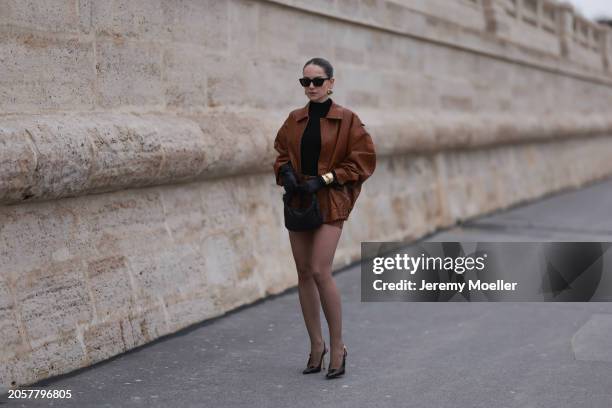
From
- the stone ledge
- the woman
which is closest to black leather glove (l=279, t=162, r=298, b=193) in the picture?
the woman

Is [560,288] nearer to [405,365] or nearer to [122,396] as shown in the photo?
[405,365]

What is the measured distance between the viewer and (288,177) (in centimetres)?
530

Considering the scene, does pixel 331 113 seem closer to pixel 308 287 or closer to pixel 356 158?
pixel 356 158

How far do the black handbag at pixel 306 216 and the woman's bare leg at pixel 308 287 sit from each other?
10 centimetres

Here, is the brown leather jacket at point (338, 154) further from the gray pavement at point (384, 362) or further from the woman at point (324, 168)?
the gray pavement at point (384, 362)

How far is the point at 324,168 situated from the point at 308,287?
2.15 ft

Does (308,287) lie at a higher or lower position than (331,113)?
lower

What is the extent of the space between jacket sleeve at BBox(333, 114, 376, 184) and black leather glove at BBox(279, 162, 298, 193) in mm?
221

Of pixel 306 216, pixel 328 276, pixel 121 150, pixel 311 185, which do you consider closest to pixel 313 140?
pixel 311 185

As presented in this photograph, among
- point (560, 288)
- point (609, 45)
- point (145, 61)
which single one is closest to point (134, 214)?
point (145, 61)

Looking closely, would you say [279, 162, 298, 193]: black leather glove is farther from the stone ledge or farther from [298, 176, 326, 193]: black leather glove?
the stone ledge

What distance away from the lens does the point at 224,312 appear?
7.25 m

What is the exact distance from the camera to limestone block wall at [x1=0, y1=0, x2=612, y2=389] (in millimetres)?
5543

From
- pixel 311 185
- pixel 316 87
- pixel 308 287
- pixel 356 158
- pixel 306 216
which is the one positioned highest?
pixel 316 87
